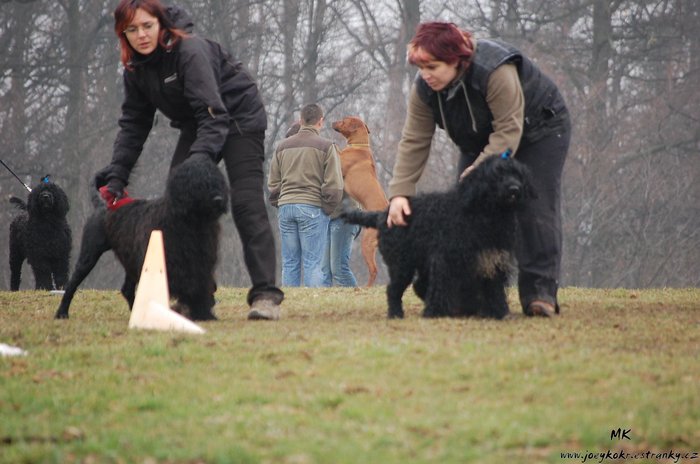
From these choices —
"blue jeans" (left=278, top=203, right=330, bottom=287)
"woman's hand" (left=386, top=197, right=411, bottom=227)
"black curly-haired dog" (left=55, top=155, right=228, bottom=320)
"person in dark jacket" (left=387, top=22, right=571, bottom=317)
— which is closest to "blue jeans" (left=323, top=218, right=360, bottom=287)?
"blue jeans" (left=278, top=203, right=330, bottom=287)

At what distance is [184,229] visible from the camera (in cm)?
723

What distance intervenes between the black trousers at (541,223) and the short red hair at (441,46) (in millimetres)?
959

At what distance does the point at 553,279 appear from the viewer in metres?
7.61

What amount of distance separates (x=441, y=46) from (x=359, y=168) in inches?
305

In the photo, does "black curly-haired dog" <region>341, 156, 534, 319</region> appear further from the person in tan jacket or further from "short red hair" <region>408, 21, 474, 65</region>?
the person in tan jacket

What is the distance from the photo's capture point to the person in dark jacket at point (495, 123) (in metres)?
6.97

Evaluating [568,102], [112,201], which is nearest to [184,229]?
[112,201]

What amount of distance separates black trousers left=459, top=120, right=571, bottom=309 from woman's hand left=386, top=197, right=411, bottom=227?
817 mm

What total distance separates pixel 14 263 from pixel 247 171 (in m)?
7.49

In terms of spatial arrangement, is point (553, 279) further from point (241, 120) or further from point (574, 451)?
point (574, 451)

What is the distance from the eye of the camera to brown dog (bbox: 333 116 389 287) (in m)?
14.4

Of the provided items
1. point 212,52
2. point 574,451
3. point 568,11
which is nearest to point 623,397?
point 574,451

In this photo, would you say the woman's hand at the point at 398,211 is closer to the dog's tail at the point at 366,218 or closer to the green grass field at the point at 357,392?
the dog's tail at the point at 366,218

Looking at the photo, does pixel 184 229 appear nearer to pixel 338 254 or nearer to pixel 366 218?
pixel 366 218
